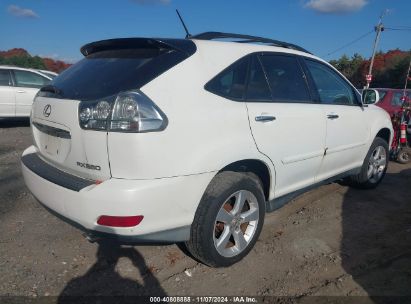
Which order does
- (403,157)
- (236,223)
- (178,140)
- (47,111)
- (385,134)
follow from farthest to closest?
(403,157)
(385,134)
(236,223)
(47,111)
(178,140)

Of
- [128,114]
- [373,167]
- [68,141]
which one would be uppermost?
[128,114]

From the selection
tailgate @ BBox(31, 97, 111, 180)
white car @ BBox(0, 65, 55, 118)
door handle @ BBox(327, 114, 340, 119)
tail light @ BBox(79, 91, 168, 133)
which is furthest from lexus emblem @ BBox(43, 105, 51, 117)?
white car @ BBox(0, 65, 55, 118)

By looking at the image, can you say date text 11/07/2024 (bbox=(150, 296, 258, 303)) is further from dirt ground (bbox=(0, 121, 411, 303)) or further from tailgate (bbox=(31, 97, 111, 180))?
tailgate (bbox=(31, 97, 111, 180))

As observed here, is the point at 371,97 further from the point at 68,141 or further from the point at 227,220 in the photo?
the point at 68,141

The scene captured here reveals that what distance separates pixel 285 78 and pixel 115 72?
163 centimetres

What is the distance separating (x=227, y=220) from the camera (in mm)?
2865

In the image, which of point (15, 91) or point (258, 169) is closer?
point (258, 169)

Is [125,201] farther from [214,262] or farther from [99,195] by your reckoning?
[214,262]

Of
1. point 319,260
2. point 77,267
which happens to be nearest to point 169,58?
point 77,267

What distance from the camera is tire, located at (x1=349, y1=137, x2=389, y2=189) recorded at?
4785 millimetres

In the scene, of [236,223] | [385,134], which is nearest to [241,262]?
[236,223]

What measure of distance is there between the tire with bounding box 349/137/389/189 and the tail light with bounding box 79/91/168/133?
3.43m

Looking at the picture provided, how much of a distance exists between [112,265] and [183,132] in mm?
1338

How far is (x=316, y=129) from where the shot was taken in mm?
3559
